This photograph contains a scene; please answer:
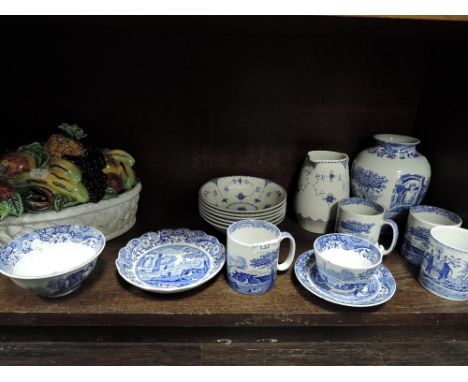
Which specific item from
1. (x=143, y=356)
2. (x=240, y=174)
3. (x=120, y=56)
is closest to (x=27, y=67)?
(x=120, y=56)

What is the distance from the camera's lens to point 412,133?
791 millimetres

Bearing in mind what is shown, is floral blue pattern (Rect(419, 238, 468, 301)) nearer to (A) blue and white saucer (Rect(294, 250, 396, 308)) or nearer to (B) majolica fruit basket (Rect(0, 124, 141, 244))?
(A) blue and white saucer (Rect(294, 250, 396, 308))

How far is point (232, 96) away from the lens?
29.5 inches

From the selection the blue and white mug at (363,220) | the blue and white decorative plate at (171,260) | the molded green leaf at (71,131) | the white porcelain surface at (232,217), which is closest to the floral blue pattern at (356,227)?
the blue and white mug at (363,220)

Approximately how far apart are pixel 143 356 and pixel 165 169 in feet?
1.25

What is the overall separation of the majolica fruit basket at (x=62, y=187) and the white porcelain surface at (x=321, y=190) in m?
0.32

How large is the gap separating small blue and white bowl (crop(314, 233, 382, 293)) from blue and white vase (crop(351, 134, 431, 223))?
135mm

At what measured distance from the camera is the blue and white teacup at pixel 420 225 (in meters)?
0.61

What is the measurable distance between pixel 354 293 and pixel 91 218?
0.43 metres

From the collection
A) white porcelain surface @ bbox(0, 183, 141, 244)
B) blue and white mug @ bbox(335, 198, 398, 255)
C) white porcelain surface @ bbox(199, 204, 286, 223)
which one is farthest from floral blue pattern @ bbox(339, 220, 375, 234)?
white porcelain surface @ bbox(0, 183, 141, 244)

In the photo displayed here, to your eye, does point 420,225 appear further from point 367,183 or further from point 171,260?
point 171,260

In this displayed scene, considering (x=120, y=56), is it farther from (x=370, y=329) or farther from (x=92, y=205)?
(x=370, y=329)

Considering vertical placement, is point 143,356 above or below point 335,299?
below

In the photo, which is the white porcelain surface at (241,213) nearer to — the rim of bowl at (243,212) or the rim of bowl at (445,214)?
the rim of bowl at (243,212)
